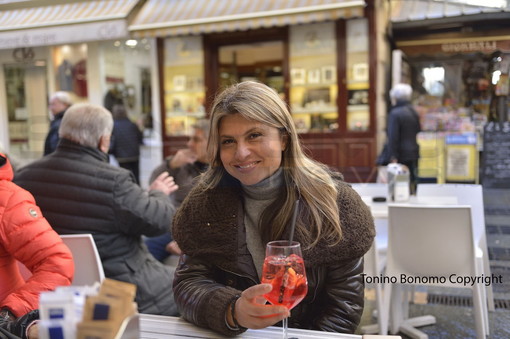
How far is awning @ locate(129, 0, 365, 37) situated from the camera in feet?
20.6

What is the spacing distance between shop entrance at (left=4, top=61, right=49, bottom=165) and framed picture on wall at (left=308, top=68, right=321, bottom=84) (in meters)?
4.95

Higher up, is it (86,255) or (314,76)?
(314,76)

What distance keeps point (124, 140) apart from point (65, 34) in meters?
1.91

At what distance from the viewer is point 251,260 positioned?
1.55 m

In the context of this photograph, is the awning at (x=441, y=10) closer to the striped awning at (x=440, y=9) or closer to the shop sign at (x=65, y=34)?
the striped awning at (x=440, y=9)

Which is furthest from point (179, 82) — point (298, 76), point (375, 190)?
point (375, 190)

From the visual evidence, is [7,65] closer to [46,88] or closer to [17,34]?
[46,88]

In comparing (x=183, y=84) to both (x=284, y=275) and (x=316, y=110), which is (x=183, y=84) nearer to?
(x=316, y=110)

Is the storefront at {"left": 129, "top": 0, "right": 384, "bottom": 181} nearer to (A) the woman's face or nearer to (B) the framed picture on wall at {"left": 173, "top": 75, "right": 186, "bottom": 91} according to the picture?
(B) the framed picture on wall at {"left": 173, "top": 75, "right": 186, "bottom": 91}

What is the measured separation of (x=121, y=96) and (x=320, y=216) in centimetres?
786

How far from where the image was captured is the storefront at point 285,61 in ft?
22.6

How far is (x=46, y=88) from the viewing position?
9.16 m

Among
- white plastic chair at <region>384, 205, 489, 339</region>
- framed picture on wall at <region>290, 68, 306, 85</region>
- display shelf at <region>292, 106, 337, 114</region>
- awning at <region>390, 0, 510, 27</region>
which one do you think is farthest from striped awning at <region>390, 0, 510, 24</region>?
framed picture on wall at <region>290, 68, 306, 85</region>

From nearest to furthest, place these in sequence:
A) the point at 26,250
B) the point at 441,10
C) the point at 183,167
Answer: the point at 26,250
the point at 441,10
the point at 183,167
